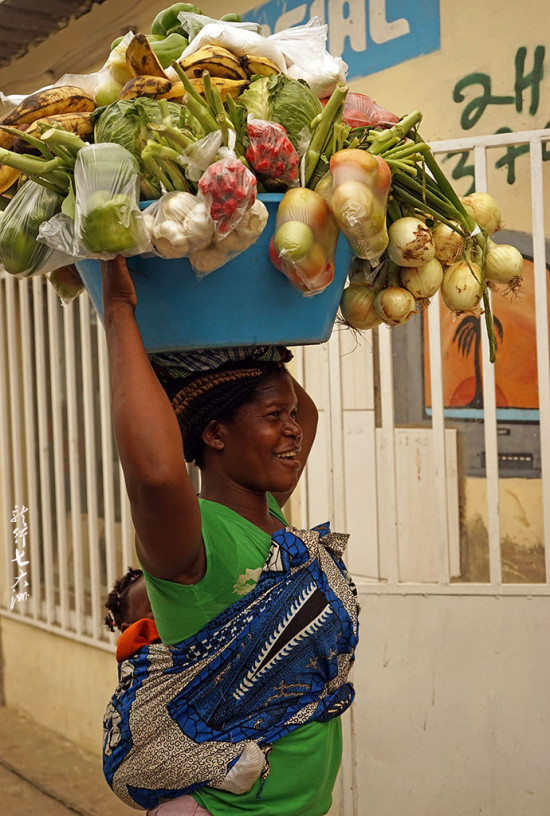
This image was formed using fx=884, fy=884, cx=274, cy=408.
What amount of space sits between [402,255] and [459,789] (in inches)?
83.3

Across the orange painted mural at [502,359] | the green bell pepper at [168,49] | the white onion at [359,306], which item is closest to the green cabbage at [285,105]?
the green bell pepper at [168,49]

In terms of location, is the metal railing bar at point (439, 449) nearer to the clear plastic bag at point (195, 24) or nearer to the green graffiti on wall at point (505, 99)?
the green graffiti on wall at point (505, 99)

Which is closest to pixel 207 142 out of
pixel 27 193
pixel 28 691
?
pixel 27 193

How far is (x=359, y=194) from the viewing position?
131cm

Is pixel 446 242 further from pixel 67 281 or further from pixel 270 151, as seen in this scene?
pixel 67 281

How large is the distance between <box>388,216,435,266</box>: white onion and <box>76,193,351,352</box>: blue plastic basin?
0.08 meters

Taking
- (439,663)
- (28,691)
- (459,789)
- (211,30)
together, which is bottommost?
(28,691)

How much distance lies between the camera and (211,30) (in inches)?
60.7

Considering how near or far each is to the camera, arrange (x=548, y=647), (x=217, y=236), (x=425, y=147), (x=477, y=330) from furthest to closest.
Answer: (x=477, y=330) → (x=548, y=647) → (x=425, y=147) → (x=217, y=236)

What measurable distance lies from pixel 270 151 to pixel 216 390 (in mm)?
491

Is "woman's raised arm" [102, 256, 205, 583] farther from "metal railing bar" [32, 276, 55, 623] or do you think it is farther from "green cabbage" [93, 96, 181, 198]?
"metal railing bar" [32, 276, 55, 623]

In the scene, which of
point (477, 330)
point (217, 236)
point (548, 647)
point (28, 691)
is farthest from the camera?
point (28, 691)

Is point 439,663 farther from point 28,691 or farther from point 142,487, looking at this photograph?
point 28,691

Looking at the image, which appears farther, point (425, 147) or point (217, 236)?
point (425, 147)
